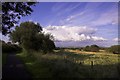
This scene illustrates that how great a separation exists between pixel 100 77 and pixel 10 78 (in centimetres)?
585

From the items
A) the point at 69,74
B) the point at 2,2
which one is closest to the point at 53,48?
the point at 2,2

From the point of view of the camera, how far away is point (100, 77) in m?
16.4

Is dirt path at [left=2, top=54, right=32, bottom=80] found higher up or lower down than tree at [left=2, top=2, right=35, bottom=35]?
lower down

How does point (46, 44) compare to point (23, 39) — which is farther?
point (23, 39)

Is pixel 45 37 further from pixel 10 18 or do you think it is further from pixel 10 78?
pixel 10 78

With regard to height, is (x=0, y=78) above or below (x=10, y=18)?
below

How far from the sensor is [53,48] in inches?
1961

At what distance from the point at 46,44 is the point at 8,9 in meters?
27.1

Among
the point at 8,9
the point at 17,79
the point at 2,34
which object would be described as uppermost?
the point at 8,9

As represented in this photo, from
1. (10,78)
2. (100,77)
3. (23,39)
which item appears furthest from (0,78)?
(23,39)

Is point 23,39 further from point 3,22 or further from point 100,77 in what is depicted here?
point 100,77

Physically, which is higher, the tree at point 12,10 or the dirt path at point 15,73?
the tree at point 12,10

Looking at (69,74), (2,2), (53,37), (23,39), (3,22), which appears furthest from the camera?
(23,39)

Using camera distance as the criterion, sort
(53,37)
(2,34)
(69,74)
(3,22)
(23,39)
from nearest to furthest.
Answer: (69,74) → (3,22) → (2,34) → (53,37) → (23,39)
